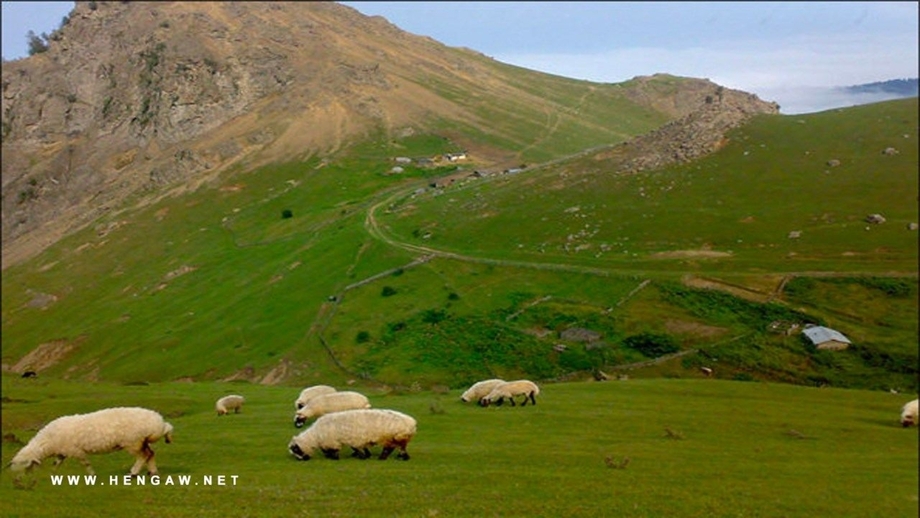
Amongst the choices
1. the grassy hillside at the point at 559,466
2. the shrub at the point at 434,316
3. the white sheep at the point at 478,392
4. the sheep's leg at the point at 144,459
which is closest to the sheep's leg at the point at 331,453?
the grassy hillside at the point at 559,466

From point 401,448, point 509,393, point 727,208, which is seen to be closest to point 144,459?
point 401,448

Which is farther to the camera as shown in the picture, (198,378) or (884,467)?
(198,378)

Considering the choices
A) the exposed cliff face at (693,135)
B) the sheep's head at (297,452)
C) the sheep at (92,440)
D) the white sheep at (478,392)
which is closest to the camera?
the sheep at (92,440)

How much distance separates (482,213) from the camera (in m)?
110

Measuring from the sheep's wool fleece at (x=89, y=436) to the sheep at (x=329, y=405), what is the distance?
10544 millimetres

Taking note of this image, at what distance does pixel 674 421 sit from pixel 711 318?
103 feet

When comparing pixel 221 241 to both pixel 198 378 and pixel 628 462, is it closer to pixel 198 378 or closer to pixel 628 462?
pixel 198 378

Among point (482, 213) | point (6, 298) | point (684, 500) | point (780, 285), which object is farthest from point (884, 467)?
point (6, 298)

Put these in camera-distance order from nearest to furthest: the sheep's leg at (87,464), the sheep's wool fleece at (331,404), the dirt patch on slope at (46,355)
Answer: the sheep's leg at (87,464) → the sheep's wool fleece at (331,404) → the dirt patch on slope at (46,355)

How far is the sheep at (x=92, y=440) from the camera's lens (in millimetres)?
23391

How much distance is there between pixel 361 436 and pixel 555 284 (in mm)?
53825

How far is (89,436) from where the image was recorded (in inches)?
924

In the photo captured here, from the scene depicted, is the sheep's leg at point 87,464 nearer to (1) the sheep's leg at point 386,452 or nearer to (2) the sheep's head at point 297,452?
(2) the sheep's head at point 297,452

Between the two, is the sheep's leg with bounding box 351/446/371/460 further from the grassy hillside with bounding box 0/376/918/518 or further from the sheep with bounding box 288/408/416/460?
the grassy hillside with bounding box 0/376/918/518
